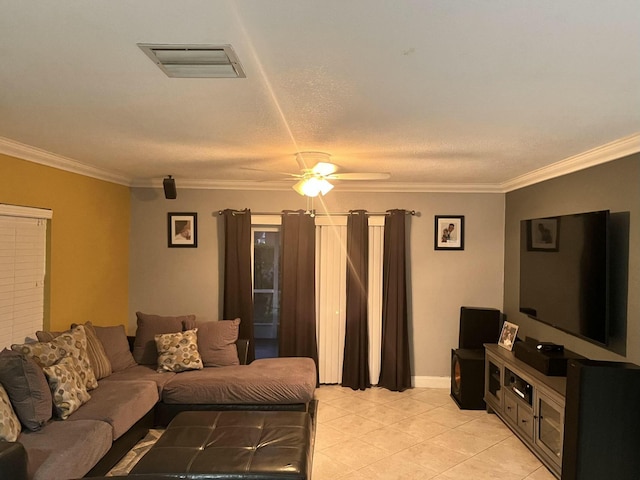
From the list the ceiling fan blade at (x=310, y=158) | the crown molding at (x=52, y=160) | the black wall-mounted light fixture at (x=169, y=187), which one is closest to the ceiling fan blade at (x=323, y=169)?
the ceiling fan blade at (x=310, y=158)

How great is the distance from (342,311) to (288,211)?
54.3 inches

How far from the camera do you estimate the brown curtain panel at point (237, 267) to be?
520 cm

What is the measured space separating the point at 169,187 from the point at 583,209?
13.2 feet

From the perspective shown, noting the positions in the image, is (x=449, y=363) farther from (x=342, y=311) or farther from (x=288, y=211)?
(x=288, y=211)

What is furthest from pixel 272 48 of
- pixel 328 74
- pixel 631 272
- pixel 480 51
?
pixel 631 272

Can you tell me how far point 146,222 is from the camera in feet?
17.6

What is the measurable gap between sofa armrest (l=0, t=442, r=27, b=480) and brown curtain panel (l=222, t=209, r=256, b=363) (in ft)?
9.90

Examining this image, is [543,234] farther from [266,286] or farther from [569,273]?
[266,286]

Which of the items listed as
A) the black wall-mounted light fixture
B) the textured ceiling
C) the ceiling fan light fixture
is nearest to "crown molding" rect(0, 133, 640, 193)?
the textured ceiling

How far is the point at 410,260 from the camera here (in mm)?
5379

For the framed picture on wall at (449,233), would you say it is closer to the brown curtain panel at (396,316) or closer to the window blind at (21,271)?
the brown curtain panel at (396,316)

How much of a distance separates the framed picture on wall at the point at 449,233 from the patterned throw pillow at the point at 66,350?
12.6ft

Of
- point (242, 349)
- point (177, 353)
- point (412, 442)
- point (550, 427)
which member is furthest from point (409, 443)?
point (177, 353)

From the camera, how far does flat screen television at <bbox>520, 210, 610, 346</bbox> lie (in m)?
3.10
